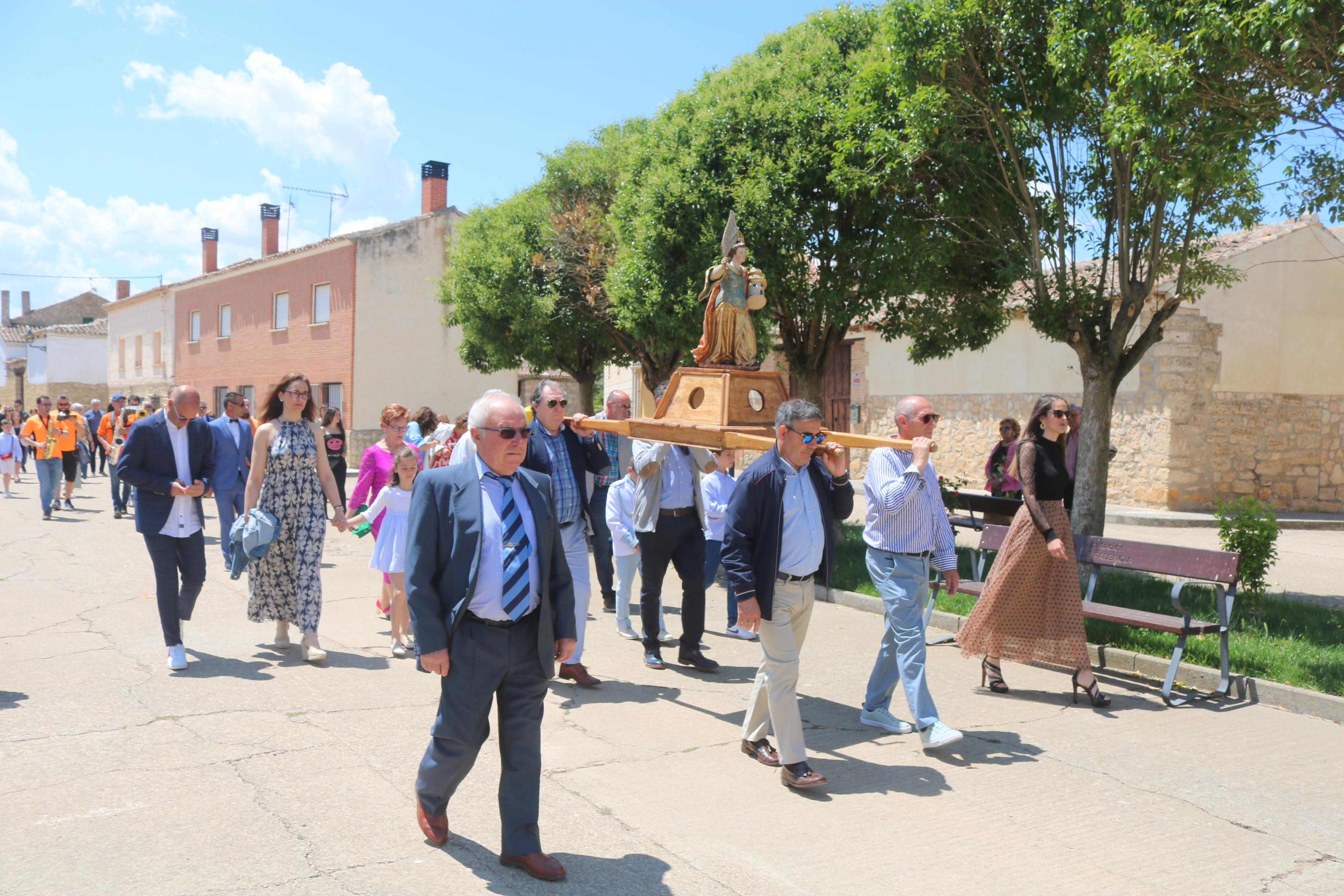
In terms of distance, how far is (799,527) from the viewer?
487 centimetres

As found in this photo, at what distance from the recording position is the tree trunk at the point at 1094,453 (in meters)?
9.90

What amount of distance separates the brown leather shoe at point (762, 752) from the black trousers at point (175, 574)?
392 centimetres

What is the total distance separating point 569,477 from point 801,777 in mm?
2608

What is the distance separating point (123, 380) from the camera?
45688 mm

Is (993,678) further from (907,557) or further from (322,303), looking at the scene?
(322,303)

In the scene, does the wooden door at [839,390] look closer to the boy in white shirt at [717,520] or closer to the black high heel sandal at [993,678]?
the boy in white shirt at [717,520]

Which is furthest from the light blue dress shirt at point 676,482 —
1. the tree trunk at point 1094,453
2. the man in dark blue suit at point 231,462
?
the tree trunk at point 1094,453

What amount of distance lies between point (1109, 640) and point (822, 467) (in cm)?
383

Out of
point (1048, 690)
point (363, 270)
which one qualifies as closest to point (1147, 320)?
point (1048, 690)

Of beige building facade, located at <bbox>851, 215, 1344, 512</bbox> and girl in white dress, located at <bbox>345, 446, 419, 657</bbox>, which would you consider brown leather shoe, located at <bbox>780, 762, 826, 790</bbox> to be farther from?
beige building facade, located at <bbox>851, 215, 1344, 512</bbox>

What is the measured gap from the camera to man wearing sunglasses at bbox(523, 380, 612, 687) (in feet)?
20.9

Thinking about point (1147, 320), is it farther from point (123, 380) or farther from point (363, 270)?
point (123, 380)

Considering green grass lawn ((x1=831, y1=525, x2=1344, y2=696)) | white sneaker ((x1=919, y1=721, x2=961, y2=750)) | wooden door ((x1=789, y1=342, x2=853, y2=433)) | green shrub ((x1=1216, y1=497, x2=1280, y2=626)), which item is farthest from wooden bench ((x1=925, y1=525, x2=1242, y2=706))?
wooden door ((x1=789, y1=342, x2=853, y2=433))

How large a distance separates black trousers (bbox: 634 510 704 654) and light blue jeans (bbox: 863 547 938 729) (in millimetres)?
1719
